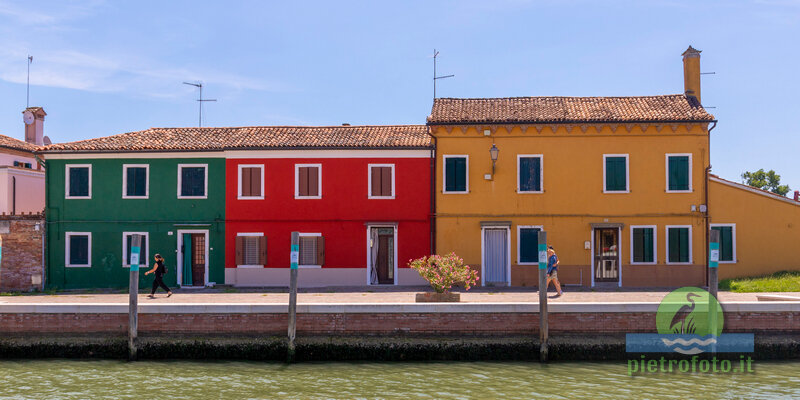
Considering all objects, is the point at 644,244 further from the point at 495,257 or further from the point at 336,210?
the point at 336,210

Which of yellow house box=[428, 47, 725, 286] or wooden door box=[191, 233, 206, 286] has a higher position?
yellow house box=[428, 47, 725, 286]

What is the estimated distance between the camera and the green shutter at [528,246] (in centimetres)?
2314

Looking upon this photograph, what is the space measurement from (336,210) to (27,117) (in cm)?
2001

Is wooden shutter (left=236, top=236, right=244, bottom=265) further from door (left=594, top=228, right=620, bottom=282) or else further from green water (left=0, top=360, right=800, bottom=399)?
door (left=594, top=228, right=620, bottom=282)

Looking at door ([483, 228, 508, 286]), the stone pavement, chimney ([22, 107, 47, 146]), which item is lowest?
the stone pavement

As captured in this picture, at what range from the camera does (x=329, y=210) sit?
23922 millimetres

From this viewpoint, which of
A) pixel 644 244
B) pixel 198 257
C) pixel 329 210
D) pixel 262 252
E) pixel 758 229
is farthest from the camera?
pixel 198 257

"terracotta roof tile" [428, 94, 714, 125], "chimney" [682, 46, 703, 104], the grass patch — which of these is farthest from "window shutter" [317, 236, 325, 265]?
"chimney" [682, 46, 703, 104]

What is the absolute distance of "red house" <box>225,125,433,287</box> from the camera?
23703 mm

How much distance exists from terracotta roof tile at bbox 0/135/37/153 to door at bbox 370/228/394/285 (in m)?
17.4

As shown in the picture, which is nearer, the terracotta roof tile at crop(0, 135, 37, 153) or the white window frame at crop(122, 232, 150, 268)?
the white window frame at crop(122, 232, 150, 268)

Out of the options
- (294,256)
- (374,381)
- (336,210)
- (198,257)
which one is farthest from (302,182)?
(374,381)

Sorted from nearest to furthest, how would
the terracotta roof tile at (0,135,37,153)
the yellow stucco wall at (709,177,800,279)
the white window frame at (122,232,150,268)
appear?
the yellow stucco wall at (709,177,800,279) → the white window frame at (122,232,150,268) → the terracotta roof tile at (0,135,37,153)

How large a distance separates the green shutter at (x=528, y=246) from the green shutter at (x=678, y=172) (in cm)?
463
